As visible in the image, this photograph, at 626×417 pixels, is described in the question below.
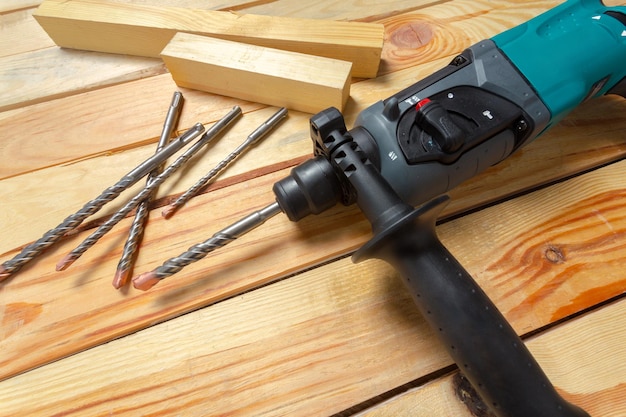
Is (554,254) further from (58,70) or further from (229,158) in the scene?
(58,70)

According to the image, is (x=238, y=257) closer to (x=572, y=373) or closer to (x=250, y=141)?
(x=250, y=141)

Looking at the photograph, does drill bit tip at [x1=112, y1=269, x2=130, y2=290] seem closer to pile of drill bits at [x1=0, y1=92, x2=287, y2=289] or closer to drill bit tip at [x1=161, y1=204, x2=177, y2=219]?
pile of drill bits at [x1=0, y1=92, x2=287, y2=289]

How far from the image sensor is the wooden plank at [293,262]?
51cm

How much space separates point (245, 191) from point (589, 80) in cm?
56

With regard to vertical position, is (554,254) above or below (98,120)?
below

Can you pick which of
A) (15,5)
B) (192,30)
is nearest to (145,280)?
(192,30)

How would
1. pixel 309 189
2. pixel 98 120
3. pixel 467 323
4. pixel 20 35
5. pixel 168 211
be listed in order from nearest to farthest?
1. pixel 467 323
2. pixel 309 189
3. pixel 168 211
4. pixel 98 120
5. pixel 20 35

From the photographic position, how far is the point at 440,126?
44 centimetres

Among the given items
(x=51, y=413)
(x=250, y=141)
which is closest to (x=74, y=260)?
(x=51, y=413)

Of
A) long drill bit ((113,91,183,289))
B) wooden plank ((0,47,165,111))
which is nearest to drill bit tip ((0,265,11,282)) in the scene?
long drill bit ((113,91,183,289))

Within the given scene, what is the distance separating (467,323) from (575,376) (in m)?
0.22

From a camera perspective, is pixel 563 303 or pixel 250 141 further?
pixel 250 141

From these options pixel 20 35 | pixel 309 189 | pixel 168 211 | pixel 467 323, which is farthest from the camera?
pixel 20 35

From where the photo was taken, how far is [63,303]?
532 mm
